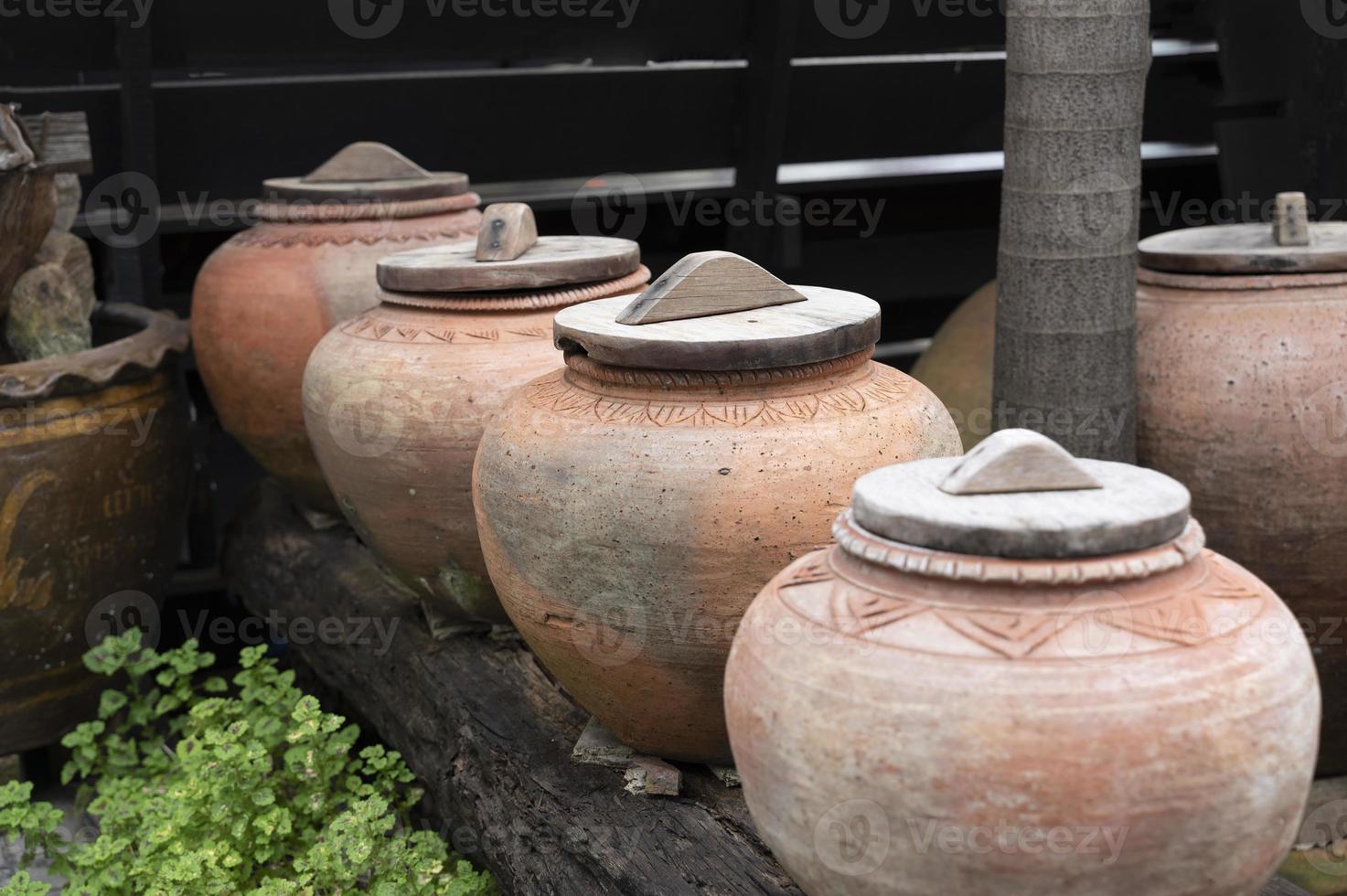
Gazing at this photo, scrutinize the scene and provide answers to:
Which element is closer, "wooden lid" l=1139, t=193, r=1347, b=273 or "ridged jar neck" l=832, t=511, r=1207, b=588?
"ridged jar neck" l=832, t=511, r=1207, b=588

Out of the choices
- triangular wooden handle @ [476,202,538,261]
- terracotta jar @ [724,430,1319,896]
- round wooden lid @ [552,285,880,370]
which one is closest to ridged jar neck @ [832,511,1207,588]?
terracotta jar @ [724,430,1319,896]

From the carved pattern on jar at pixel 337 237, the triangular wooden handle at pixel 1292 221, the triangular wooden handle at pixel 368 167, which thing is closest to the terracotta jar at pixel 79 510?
the carved pattern on jar at pixel 337 237

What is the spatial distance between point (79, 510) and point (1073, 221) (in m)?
2.32

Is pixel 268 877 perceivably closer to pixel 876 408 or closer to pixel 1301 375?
pixel 876 408

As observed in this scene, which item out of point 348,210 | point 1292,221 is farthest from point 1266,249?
point 348,210

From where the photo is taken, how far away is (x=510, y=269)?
2.83 metres

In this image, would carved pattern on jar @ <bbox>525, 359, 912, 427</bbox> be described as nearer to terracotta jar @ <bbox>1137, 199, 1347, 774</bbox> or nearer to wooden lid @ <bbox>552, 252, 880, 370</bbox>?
wooden lid @ <bbox>552, 252, 880, 370</bbox>

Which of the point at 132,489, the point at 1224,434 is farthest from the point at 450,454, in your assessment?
the point at 1224,434

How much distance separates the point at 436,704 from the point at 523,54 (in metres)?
2.34

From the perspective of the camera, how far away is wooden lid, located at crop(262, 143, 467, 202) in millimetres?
3660

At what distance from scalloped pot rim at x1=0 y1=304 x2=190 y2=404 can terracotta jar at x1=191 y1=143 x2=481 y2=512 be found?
4.3 inches

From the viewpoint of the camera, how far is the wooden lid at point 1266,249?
9.16 ft

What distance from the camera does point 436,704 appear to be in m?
2.92

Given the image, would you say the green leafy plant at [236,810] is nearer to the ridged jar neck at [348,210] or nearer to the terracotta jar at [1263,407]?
the ridged jar neck at [348,210]
